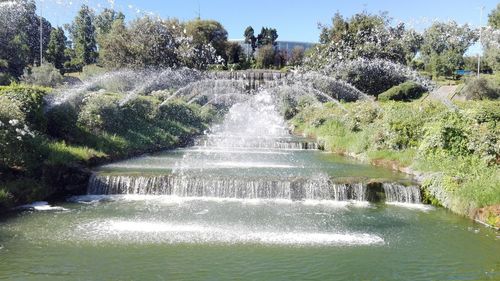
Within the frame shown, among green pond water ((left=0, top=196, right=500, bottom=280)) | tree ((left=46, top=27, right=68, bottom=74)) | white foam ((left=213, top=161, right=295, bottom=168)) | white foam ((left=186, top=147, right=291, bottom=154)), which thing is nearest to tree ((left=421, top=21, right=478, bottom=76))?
tree ((left=46, top=27, right=68, bottom=74))

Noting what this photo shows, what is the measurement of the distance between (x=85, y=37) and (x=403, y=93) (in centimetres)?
6494

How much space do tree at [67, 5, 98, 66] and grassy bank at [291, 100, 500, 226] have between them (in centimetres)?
6962

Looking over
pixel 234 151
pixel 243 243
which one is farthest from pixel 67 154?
pixel 234 151

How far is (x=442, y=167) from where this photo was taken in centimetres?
1788

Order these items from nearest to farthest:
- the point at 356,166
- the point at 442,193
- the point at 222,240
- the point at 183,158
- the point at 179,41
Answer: the point at 222,240 → the point at 442,193 → the point at 356,166 → the point at 183,158 → the point at 179,41

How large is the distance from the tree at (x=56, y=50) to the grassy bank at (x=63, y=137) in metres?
58.9

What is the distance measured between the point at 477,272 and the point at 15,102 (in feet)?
53.6

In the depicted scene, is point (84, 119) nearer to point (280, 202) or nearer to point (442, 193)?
point (280, 202)

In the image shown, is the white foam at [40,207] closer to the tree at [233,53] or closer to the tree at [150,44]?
the tree at [150,44]

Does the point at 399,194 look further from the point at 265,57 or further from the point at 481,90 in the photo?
the point at 265,57

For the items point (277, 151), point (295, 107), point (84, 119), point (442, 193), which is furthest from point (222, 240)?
point (295, 107)

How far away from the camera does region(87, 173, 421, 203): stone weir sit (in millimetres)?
17094

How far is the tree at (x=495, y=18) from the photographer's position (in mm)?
75250

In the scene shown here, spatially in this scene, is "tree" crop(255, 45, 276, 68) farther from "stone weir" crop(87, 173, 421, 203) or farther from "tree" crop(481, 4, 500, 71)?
"stone weir" crop(87, 173, 421, 203)
